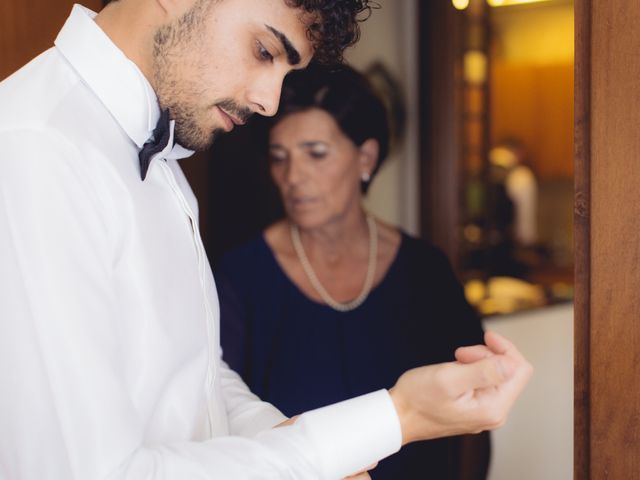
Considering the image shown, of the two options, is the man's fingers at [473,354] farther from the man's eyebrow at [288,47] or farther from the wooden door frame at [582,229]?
the man's eyebrow at [288,47]

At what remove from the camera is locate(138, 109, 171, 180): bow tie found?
1.08 metres

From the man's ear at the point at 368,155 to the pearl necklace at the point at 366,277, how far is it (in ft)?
0.49

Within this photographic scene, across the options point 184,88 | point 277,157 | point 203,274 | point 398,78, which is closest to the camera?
point 184,88

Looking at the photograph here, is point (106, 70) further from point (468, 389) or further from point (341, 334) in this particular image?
point (341, 334)

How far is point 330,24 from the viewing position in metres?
1.19

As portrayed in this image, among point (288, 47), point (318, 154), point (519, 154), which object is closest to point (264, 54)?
point (288, 47)

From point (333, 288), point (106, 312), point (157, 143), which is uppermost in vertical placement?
point (157, 143)

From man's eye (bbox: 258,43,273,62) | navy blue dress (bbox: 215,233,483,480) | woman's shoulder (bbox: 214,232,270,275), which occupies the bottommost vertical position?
navy blue dress (bbox: 215,233,483,480)

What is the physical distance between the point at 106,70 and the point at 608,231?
2.41 feet

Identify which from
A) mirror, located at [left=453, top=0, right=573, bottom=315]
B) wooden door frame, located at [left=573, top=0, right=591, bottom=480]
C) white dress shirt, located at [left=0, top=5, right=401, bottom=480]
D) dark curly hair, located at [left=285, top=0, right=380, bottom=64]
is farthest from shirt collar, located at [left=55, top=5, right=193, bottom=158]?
mirror, located at [left=453, top=0, right=573, bottom=315]

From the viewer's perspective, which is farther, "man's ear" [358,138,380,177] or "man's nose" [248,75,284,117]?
"man's ear" [358,138,380,177]

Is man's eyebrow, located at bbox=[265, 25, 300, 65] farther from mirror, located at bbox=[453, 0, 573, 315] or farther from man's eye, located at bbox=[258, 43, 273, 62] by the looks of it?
mirror, located at bbox=[453, 0, 573, 315]

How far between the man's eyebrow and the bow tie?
0.67ft

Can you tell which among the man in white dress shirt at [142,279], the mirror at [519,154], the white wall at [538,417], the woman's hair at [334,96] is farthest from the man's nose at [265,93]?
the mirror at [519,154]
